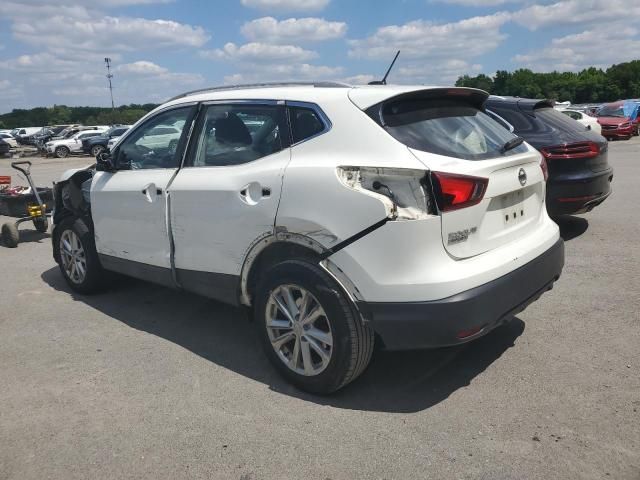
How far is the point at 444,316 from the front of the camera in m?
2.99

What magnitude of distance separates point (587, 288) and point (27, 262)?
6.43m

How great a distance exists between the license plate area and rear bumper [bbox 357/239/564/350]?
387 mm

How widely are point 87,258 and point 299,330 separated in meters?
2.84

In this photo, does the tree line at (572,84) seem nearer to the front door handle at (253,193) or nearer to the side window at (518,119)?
the side window at (518,119)

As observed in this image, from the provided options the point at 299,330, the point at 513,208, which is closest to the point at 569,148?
the point at 513,208

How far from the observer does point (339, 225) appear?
3.17m

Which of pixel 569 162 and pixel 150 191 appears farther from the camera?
pixel 569 162

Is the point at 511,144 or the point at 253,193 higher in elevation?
the point at 511,144

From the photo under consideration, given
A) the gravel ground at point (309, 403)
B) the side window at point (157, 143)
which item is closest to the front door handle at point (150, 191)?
the side window at point (157, 143)

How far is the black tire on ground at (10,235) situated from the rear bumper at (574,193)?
6.99 m

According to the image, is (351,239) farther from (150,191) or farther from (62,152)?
(62,152)

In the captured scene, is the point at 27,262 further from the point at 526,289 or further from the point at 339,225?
the point at 526,289

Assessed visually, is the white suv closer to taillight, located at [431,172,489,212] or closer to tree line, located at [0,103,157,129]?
taillight, located at [431,172,489,212]

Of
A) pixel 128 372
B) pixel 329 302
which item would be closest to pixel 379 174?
pixel 329 302
